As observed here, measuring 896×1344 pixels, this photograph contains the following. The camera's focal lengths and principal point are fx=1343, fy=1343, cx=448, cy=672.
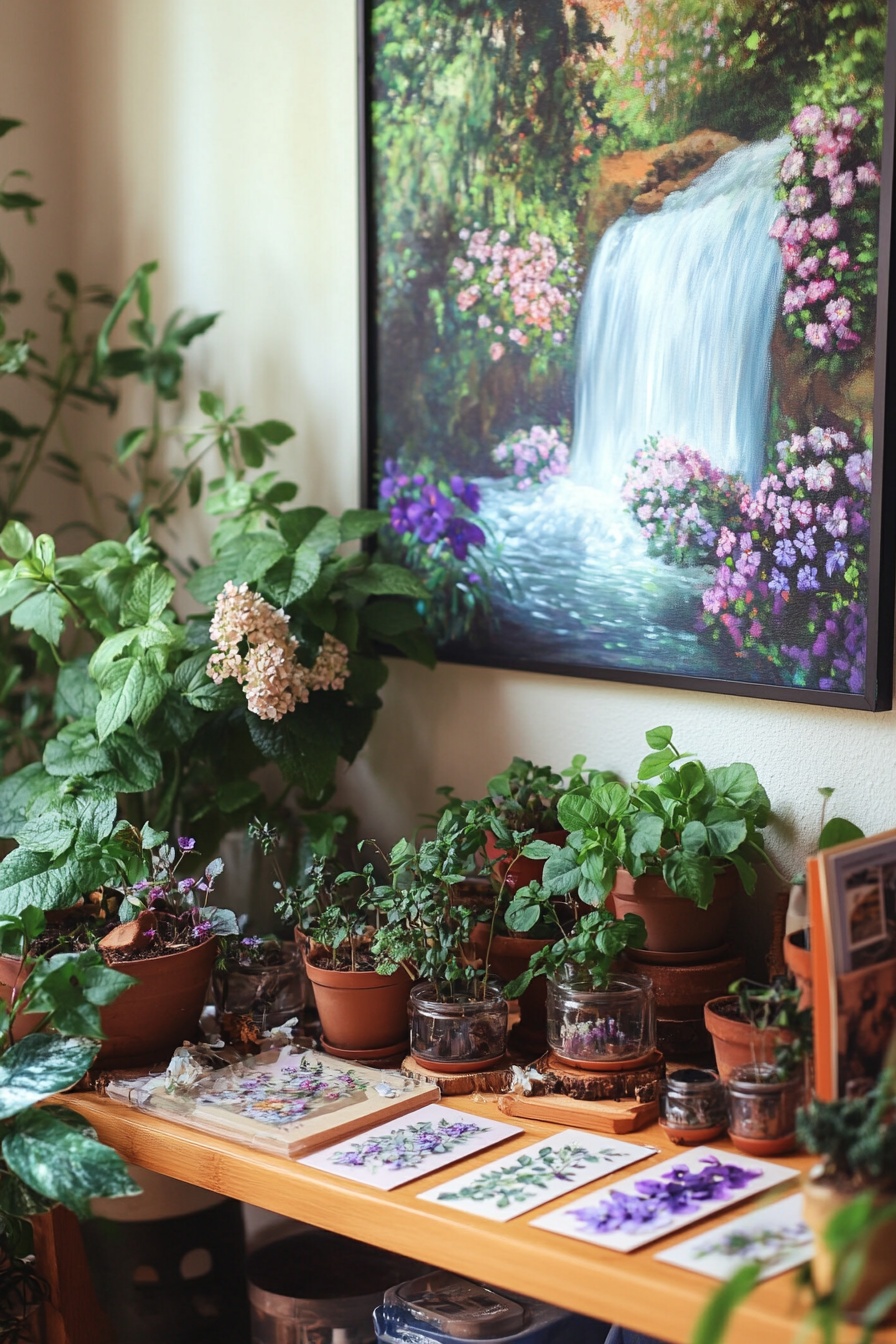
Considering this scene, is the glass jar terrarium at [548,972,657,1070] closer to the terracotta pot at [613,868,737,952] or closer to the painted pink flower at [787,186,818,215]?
the terracotta pot at [613,868,737,952]

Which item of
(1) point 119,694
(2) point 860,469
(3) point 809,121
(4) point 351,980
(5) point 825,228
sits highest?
(3) point 809,121

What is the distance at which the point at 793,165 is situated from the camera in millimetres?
1448

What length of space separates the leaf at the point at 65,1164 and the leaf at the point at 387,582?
2.50 ft

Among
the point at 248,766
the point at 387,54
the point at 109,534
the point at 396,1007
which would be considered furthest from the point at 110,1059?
the point at 387,54

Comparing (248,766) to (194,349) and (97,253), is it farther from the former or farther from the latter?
(97,253)

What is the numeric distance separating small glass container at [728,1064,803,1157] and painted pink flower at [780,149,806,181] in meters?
0.93

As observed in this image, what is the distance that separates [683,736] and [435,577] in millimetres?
415

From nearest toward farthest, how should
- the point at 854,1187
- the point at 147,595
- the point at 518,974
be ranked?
the point at 854,1187 < the point at 518,974 < the point at 147,595

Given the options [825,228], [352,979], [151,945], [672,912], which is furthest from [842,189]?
[151,945]

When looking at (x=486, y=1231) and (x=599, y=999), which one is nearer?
(x=486, y=1231)

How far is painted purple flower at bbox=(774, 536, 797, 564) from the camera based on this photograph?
1504 mm

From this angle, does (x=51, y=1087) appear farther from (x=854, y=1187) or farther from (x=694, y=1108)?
(x=854, y=1187)

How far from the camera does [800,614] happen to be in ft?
4.95

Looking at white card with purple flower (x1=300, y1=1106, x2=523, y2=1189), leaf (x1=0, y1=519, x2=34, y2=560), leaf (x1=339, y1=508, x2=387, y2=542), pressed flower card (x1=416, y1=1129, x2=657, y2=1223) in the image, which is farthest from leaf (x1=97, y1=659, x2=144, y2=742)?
pressed flower card (x1=416, y1=1129, x2=657, y2=1223)
